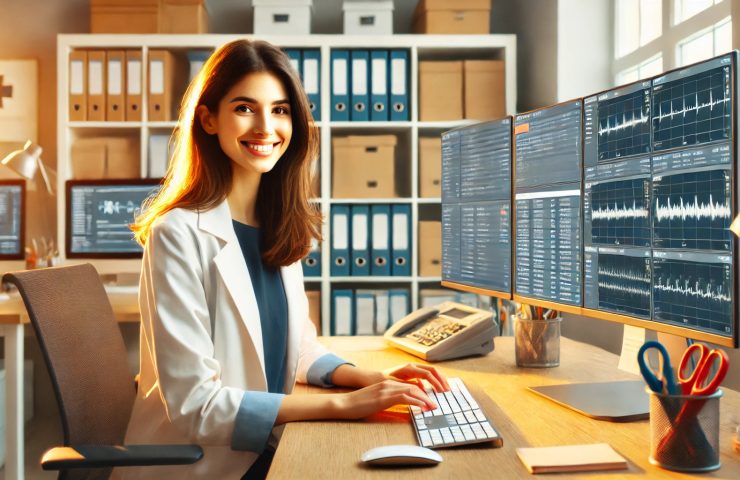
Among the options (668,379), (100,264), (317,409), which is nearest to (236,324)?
(317,409)

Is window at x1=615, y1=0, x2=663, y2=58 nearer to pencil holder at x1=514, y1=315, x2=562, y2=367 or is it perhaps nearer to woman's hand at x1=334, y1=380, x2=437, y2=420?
pencil holder at x1=514, y1=315, x2=562, y2=367

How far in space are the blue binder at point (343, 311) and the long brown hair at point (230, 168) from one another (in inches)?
64.8

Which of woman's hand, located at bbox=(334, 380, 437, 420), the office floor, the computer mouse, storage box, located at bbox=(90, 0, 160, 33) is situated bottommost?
the office floor

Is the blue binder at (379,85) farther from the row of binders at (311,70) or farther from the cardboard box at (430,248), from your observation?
the cardboard box at (430,248)

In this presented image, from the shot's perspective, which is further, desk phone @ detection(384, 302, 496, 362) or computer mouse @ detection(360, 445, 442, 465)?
desk phone @ detection(384, 302, 496, 362)

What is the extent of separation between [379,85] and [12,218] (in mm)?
1773

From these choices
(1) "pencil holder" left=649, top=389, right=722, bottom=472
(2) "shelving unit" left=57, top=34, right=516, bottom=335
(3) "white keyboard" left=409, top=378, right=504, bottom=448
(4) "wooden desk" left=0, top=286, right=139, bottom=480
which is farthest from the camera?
(2) "shelving unit" left=57, top=34, right=516, bottom=335

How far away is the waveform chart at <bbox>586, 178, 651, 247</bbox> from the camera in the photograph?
1.06 meters

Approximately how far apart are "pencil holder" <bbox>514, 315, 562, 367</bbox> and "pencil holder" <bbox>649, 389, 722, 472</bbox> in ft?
1.93

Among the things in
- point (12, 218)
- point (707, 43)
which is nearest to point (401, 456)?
point (707, 43)

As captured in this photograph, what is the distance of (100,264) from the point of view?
2916mm

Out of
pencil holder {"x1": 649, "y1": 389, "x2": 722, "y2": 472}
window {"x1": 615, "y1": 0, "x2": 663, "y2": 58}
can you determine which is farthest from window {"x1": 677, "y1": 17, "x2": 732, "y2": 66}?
pencil holder {"x1": 649, "y1": 389, "x2": 722, "y2": 472}

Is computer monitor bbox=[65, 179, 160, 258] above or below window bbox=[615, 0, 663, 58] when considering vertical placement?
below

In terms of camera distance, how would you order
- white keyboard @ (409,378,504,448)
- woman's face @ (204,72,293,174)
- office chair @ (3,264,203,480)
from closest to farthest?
white keyboard @ (409,378,504,448) → office chair @ (3,264,203,480) → woman's face @ (204,72,293,174)
